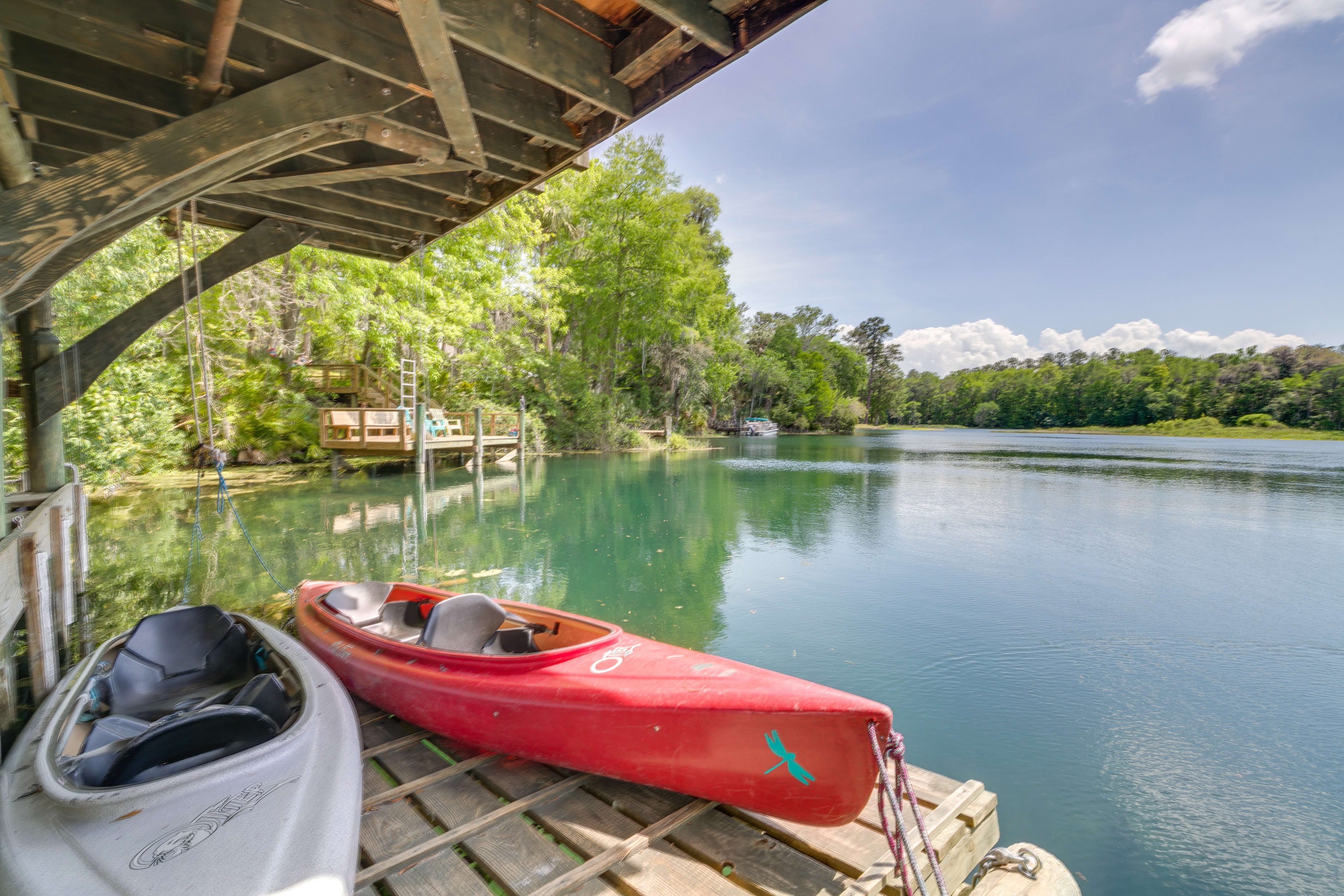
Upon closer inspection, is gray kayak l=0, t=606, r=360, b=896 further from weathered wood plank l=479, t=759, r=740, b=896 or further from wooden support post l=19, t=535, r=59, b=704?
weathered wood plank l=479, t=759, r=740, b=896

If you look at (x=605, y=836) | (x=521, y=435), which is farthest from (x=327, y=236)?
(x=521, y=435)

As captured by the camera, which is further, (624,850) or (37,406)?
(37,406)

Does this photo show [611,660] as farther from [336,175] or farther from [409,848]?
[336,175]

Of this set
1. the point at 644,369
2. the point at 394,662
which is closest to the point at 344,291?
the point at 394,662

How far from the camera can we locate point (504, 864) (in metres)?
2.31

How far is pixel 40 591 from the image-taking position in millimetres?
3426

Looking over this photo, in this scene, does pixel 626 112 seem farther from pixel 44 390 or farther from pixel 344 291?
pixel 344 291

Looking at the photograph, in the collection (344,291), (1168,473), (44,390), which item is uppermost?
(344,291)

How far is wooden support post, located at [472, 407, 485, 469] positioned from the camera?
17203 mm

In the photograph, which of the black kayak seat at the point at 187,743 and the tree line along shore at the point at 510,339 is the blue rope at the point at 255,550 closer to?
the tree line along shore at the point at 510,339

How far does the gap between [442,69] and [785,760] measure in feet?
10.7

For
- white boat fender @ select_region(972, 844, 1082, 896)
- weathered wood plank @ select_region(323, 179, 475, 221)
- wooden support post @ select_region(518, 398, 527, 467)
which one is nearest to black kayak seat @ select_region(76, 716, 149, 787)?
white boat fender @ select_region(972, 844, 1082, 896)

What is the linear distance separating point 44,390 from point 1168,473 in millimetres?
27725

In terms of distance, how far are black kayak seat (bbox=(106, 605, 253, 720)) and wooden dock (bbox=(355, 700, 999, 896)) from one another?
41.9 inches
